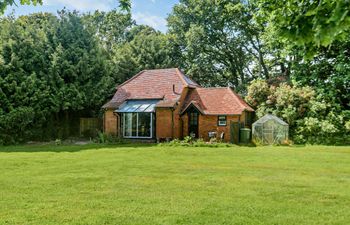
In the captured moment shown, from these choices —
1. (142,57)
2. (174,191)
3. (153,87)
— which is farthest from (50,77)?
(174,191)

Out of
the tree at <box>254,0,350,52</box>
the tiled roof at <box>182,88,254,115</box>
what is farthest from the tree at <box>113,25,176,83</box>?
the tree at <box>254,0,350,52</box>

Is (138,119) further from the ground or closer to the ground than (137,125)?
further from the ground

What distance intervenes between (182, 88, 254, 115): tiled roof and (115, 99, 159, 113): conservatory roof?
2.47 metres

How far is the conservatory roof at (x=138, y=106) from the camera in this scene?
26958mm

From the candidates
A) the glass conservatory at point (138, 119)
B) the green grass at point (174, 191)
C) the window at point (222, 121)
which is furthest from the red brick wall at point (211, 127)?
the green grass at point (174, 191)

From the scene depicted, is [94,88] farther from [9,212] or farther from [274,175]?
[9,212]

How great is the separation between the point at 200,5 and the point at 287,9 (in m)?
35.0

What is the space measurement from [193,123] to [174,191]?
17.8 metres

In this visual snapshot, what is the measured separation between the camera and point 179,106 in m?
27.2

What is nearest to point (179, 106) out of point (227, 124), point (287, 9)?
point (227, 124)

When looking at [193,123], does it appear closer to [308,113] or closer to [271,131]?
[271,131]

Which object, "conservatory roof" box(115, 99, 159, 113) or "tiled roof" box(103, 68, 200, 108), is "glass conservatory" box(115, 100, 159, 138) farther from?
"tiled roof" box(103, 68, 200, 108)

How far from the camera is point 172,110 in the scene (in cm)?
2616

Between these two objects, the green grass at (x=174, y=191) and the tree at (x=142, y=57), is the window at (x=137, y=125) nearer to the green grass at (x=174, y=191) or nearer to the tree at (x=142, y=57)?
the tree at (x=142, y=57)
